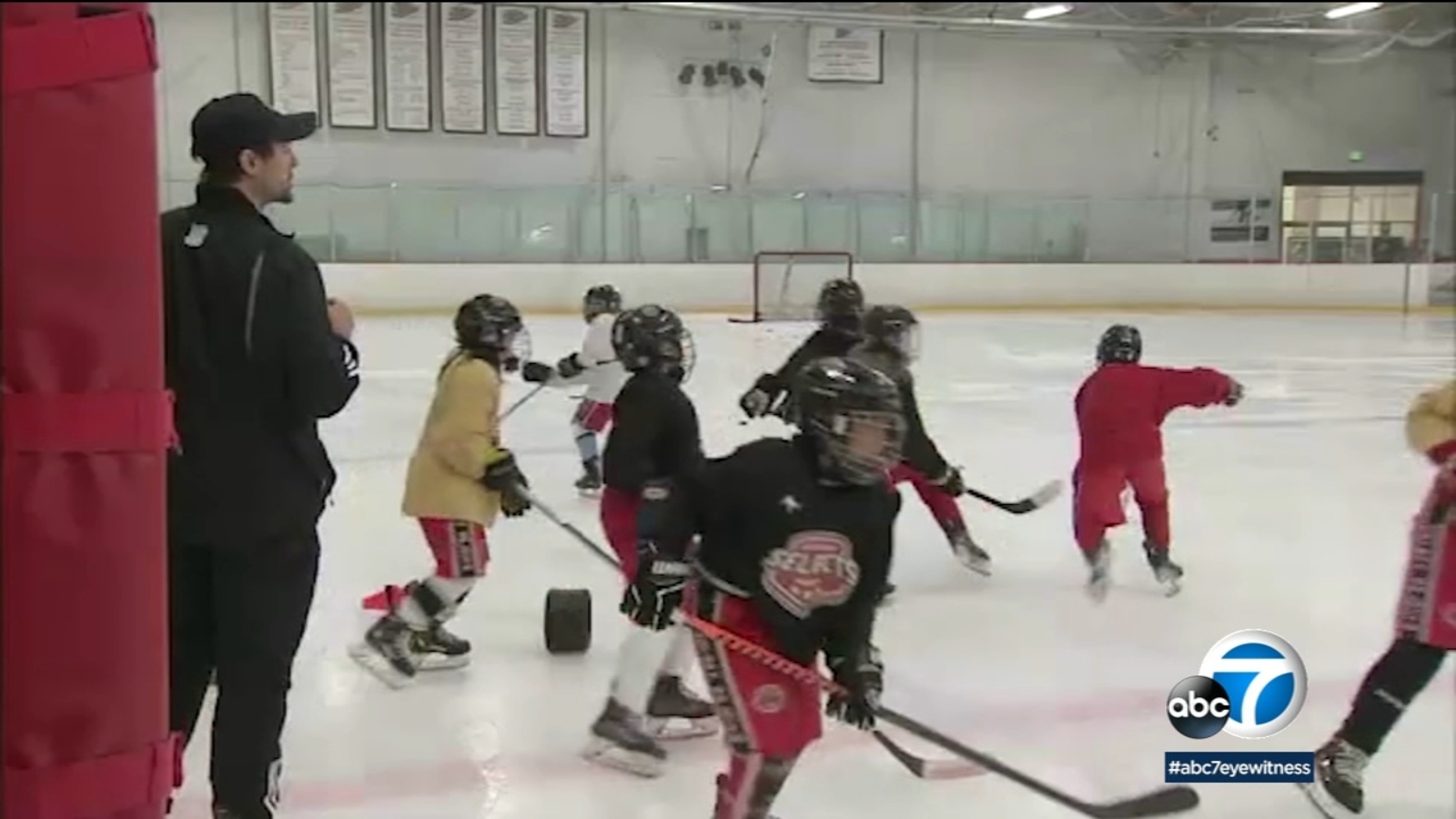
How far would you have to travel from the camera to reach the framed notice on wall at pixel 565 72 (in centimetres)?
1602

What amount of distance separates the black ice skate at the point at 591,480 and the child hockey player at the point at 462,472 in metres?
2.34

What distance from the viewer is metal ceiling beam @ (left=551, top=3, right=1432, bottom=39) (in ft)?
52.8

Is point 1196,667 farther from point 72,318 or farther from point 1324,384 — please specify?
point 1324,384

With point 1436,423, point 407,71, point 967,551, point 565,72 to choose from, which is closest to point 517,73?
point 565,72

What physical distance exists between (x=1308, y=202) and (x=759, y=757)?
1845 cm

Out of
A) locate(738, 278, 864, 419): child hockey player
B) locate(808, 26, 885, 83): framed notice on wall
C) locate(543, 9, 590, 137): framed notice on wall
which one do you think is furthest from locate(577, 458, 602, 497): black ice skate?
locate(808, 26, 885, 83): framed notice on wall

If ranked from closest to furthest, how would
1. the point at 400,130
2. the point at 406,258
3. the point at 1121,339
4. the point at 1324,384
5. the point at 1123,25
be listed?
1. the point at 1121,339
2. the point at 1324,384
3. the point at 406,258
4. the point at 400,130
5. the point at 1123,25

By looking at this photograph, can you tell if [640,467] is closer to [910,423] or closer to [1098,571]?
[910,423]

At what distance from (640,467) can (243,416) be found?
3.04ft

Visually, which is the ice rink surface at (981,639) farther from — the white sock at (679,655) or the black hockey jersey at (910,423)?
the black hockey jersey at (910,423)

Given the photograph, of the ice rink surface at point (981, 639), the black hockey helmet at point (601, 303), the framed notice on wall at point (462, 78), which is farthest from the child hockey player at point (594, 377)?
the framed notice on wall at point (462, 78)

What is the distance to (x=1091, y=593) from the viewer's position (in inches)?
160

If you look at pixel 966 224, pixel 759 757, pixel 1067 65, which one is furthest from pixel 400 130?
pixel 759 757

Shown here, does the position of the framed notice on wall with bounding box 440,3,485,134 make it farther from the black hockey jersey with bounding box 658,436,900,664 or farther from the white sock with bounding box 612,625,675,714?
the black hockey jersey with bounding box 658,436,900,664
